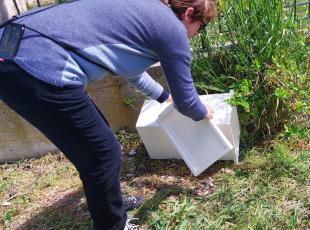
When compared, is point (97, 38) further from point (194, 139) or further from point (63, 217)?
point (63, 217)

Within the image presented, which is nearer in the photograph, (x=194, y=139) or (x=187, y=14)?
(x=187, y=14)

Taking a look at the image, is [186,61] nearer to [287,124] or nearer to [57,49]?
[57,49]

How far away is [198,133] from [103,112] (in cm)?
93

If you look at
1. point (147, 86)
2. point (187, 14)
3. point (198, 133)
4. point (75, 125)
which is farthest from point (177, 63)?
point (198, 133)

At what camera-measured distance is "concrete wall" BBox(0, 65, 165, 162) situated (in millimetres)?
3178

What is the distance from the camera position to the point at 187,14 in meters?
1.89

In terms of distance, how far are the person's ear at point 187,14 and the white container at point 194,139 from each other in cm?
75

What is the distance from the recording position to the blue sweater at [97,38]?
66.7 inches

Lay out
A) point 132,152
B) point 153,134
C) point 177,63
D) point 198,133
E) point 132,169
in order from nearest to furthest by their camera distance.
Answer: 1. point 177,63
2. point 198,133
3. point 153,134
4. point 132,169
5. point 132,152

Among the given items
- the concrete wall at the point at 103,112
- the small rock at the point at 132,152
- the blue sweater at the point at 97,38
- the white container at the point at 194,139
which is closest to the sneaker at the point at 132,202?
the white container at the point at 194,139

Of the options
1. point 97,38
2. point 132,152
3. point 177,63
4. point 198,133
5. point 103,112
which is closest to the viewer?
point 97,38

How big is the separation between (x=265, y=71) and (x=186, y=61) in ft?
3.44

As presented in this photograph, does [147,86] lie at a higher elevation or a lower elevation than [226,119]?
higher

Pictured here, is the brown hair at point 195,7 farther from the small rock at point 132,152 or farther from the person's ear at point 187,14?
the small rock at point 132,152
